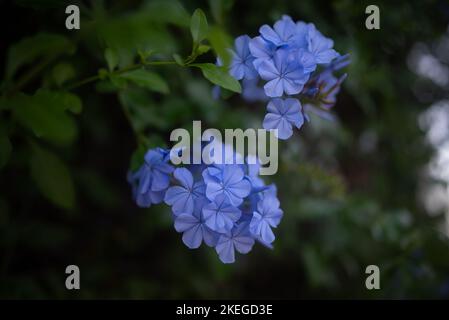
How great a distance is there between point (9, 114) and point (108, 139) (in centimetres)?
72

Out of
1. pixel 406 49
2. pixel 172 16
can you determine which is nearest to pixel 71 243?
pixel 172 16

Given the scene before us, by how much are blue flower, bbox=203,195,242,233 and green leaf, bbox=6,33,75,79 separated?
58 centimetres

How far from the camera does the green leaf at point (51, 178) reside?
1.17m

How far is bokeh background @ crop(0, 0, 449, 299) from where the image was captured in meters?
1.34

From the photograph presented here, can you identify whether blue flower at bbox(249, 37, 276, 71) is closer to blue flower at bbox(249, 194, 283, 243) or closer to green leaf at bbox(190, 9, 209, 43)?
green leaf at bbox(190, 9, 209, 43)

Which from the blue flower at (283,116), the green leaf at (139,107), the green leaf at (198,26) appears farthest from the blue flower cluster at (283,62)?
the green leaf at (139,107)

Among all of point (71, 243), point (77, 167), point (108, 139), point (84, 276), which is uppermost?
point (108, 139)

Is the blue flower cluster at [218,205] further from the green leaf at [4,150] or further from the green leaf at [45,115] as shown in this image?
the green leaf at [4,150]

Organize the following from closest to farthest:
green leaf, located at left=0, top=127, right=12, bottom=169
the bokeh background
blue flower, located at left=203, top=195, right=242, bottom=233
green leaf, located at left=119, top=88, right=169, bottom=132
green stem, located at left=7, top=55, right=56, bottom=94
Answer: blue flower, located at left=203, top=195, right=242, bottom=233, green leaf, located at left=0, top=127, right=12, bottom=169, green stem, located at left=7, top=55, right=56, bottom=94, green leaf, located at left=119, top=88, right=169, bottom=132, the bokeh background

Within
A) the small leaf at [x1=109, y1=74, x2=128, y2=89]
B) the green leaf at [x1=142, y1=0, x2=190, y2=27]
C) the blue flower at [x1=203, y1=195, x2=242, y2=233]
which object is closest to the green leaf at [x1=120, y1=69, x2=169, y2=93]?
the small leaf at [x1=109, y1=74, x2=128, y2=89]

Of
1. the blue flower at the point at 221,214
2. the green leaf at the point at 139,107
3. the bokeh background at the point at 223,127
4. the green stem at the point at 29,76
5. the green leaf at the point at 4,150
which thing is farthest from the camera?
the bokeh background at the point at 223,127

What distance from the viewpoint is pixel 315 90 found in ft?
3.45

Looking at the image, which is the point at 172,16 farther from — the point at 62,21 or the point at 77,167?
the point at 77,167

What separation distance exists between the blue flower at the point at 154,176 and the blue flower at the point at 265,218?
0.68 feet
